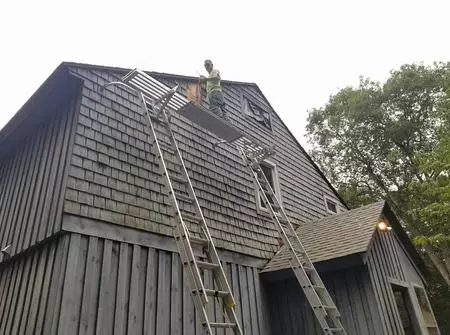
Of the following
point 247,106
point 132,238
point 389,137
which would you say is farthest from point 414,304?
point 389,137

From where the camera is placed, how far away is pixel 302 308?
6938mm

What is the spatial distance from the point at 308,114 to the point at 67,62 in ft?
76.8

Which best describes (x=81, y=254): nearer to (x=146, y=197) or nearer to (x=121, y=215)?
(x=121, y=215)

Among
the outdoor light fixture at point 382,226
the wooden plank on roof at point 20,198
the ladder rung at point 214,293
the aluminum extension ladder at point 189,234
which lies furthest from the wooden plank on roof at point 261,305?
the wooden plank on roof at point 20,198

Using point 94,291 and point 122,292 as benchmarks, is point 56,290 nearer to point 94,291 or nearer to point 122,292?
point 94,291

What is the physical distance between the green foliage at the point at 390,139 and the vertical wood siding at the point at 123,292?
1840cm

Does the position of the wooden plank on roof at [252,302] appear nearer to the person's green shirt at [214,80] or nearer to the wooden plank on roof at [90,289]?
the wooden plank on roof at [90,289]

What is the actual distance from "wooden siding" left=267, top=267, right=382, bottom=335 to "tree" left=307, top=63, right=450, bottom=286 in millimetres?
15778

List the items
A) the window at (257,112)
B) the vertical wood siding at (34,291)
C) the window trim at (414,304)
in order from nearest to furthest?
the vertical wood siding at (34,291), the window trim at (414,304), the window at (257,112)

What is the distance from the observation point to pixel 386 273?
7.36 meters

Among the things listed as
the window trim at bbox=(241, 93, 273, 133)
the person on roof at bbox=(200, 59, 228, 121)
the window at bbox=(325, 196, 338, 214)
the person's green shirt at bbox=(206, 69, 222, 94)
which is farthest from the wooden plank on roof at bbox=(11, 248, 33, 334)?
the window at bbox=(325, 196, 338, 214)

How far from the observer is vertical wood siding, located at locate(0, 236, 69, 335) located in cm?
439

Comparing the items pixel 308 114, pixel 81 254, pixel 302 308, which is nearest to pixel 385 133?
pixel 308 114

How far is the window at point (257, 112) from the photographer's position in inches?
430
